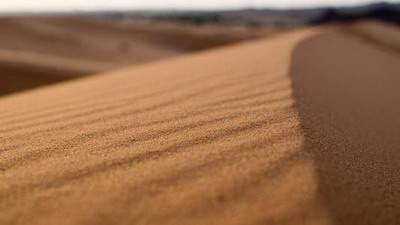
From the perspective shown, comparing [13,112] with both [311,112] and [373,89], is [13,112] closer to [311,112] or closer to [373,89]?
[311,112]

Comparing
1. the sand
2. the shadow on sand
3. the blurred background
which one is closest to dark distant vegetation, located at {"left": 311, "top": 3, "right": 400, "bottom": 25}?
the blurred background

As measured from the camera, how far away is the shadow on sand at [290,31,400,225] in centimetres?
123

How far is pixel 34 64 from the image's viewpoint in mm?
7855

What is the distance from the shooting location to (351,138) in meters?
1.81

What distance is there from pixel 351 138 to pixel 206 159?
24.8 inches

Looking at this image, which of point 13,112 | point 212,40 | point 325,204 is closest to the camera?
point 325,204

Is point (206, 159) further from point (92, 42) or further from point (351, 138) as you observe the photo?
point (92, 42)

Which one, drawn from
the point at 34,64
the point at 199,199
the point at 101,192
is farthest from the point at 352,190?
the point at 34,64

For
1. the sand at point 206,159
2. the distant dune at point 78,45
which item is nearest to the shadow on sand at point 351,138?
the sand at point 206,159

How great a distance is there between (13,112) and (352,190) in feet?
5.86

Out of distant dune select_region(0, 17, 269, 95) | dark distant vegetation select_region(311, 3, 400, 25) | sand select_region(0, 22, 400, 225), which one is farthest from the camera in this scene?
dark distant vegetation select_region(311, 3, 400, 25)

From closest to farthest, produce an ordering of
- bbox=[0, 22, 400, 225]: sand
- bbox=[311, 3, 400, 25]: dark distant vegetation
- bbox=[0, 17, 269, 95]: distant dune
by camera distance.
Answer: bbox=[0, 22, 400, 225]: sand, bbox=[0, 17, 269, 95]: distant dune, bbox=[311, 3, 400, 25]: dark distant vegetation

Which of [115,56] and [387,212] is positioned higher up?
[387,212]

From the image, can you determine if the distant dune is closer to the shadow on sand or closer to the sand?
the shadow on sand
